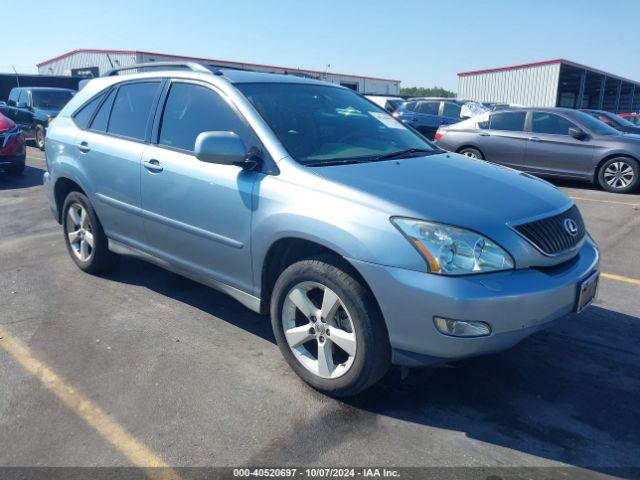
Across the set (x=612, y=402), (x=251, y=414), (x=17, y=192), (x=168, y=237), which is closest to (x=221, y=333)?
(x=168, y=237)

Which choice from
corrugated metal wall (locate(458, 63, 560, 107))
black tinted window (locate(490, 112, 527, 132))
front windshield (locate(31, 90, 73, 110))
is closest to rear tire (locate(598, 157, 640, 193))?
black tinted window (locate(490, 112, 527, 132))

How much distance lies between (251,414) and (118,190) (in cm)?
227

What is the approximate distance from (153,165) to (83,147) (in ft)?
3.84

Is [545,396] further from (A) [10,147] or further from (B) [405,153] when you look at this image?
(A) [10,147]

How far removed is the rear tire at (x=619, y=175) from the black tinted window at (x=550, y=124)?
0.97 m

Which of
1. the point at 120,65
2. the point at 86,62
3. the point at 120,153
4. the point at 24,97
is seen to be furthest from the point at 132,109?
the point at 86,62

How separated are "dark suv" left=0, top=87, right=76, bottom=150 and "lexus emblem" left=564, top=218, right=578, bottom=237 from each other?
15.0 metres

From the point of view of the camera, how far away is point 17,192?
386 inches

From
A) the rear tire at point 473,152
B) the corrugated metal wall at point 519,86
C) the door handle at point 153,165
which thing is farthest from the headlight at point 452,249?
the corrugated metal wall at point 519,86

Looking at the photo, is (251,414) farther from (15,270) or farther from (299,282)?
(15,270)

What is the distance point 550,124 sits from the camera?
35.3 feet

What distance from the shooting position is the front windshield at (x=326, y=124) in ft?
11.7

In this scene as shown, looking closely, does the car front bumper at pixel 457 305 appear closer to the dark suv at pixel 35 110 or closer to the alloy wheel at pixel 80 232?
the alloy wheel at pixel 80 232

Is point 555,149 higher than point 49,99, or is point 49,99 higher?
point 49,99
